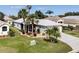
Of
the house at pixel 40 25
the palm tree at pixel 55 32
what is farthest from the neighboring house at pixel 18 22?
the palm tree at pixel 55 32

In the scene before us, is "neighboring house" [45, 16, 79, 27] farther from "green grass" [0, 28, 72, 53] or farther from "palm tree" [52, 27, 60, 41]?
"green grass" [0, 28, 72, 53]

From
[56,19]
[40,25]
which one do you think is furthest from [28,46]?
[56,19]

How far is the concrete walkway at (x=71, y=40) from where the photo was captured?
2928 mm

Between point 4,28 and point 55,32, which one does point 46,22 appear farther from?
point 4,28

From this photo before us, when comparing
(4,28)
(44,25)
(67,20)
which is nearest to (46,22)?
(44,25)

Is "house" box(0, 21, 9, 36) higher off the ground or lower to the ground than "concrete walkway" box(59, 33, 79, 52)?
higher

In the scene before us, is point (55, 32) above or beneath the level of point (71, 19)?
beneath

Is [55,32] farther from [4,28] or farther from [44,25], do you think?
[4,28]

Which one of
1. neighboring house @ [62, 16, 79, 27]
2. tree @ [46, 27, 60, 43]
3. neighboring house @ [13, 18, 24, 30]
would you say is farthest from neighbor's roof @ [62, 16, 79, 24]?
neighboring house @ [13, 18, 24, 30]

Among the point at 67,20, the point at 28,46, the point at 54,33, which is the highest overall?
the point at 67,20

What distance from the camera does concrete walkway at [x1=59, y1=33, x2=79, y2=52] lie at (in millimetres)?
2928

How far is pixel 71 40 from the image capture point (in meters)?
2.94

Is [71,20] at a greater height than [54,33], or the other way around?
[71,20]
